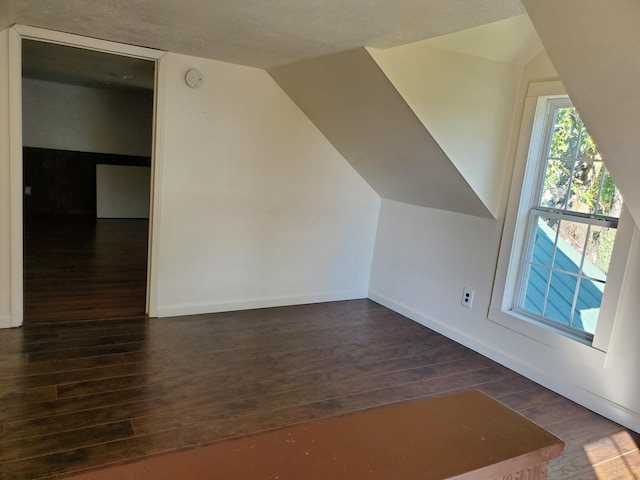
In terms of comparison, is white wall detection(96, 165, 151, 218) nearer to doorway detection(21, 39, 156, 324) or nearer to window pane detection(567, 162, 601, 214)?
doorway detection(21, 39, 156, 324)

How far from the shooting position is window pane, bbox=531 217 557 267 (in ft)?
10.1

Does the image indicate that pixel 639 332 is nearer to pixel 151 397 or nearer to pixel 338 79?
pixel 338 79

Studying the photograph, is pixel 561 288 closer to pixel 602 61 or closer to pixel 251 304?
pixel 602 61

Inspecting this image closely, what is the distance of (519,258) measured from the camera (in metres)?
3.22

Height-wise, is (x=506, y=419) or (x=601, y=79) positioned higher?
(x=601, y=79)

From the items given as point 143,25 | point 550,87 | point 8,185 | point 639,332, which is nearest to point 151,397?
point 8,185

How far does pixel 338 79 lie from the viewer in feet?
10.1

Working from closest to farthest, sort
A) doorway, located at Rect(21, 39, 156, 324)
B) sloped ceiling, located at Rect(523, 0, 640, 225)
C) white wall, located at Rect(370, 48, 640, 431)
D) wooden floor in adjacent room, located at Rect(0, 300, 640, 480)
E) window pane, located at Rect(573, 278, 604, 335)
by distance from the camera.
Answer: sloped ceiling, located at Rect(523, 0, 640, 225) < wooden floor in adjacent room, located at Rect(0, 300, 640, 480) < white wall, located at Rect(370, 48, 640, 431) < window pane, located at Rect(573, 278, 604, 335) < doorway, located at Rect(21, 39, 156, 324)

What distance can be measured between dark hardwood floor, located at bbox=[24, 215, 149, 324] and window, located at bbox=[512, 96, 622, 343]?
3.00 meters

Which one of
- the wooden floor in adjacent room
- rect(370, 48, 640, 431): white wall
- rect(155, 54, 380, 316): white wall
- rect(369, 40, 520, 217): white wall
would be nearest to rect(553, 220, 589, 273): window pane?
rect(370, 48, 640, 431): white wall

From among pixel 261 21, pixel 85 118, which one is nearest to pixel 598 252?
pixel 261 21

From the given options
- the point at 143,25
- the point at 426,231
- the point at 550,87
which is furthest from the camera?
the point at 426,231

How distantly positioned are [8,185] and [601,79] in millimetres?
3315

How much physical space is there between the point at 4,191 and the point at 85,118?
4.89 metres
